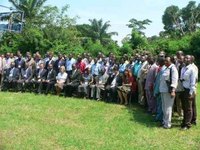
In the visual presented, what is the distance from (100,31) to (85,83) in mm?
40066

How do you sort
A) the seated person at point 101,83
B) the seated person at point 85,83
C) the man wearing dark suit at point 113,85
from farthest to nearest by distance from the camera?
the seated person at point 85,83, the seated person at point 101,83, the man wearing dark suit at point 113,85

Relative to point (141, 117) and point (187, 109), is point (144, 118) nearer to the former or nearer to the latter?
point (141, 117)

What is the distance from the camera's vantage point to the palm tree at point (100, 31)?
5703cm

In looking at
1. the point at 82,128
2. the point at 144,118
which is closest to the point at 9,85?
the point at 144,118

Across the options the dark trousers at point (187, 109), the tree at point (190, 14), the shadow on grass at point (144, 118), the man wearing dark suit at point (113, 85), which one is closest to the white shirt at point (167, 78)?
the dark trousers at point (187, 109)

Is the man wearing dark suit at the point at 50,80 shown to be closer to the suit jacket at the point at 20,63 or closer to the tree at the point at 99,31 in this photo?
the suit jacket at the point at 20,63

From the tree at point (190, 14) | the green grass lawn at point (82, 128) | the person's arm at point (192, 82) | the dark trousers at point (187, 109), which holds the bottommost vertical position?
the green grass lawn at point (82, 128)

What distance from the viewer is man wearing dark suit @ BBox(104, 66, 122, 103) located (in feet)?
55.4

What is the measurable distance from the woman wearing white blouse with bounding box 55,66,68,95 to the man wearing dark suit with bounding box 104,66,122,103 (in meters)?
2.05

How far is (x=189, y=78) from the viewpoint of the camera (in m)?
12.2

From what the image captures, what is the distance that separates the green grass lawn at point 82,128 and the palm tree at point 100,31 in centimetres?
4088

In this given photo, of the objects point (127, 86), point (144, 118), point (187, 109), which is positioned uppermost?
point (127, 86)

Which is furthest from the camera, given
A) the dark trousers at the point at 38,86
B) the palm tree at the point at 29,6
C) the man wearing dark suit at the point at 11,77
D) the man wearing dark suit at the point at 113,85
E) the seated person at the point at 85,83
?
the palm tree at the point at 29,6

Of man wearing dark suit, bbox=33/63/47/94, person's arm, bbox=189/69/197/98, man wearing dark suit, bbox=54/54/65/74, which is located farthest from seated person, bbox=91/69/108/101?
person's arm, bbox=189/69/197/98
